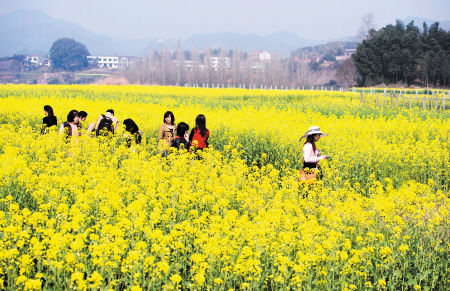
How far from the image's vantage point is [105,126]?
492 inches

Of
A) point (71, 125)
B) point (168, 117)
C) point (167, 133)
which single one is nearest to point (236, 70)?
point (71, 125)

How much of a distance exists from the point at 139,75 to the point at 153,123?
113 meters

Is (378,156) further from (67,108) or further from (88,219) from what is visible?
(67,108)

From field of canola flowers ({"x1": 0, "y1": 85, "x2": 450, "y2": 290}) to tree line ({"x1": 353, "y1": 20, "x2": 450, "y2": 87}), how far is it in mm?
69438

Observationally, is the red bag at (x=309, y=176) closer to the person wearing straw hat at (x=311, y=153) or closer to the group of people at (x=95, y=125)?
the person wearing straw hat at (x=311, y=153)

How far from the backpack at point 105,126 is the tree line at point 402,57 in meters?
72.6

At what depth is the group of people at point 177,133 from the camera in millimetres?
9070

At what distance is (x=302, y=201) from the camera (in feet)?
25.3

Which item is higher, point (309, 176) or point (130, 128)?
point (130, 128)

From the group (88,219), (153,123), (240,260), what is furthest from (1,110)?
(240,260)

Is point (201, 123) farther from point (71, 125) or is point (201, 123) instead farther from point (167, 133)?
point (71, 125)

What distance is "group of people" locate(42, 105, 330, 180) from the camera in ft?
29.8

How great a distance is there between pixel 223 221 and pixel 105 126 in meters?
7.32

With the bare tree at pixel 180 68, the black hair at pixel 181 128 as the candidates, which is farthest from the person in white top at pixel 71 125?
the bare tree at pixel 180 68
